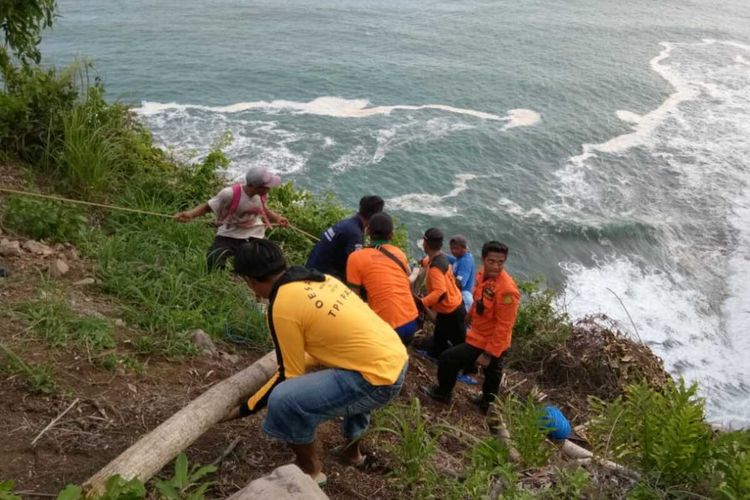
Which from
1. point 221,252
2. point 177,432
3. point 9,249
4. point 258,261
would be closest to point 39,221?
point 9,249

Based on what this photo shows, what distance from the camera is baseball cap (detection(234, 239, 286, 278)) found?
343 centimetres

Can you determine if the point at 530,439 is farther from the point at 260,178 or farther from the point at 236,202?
the point at 236,202

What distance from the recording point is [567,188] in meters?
16.4

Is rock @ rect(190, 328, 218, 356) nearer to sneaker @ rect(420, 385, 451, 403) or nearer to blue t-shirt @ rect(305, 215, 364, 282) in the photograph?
blue t-shirt @ rect(305, 215, 364, 282)

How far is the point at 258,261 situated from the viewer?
3430 millimetres

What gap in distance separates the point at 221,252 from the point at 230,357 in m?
1.50

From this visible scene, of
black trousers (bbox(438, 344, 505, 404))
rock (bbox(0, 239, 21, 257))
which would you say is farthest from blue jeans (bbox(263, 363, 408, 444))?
rock (bbox(0, 239, 21, 257))

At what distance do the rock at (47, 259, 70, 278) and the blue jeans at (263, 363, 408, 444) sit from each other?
3.07 m

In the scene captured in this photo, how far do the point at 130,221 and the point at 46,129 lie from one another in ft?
5.53

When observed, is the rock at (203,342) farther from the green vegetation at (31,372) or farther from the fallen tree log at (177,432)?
the green vegetation at (31,372)

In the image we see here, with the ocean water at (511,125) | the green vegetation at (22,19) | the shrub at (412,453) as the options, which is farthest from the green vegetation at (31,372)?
the ocean water at (511,125)

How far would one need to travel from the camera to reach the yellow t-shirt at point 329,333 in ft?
11.0

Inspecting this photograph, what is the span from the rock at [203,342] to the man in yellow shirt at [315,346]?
5.64ft

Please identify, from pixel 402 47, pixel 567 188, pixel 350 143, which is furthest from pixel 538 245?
pixel 402 47
